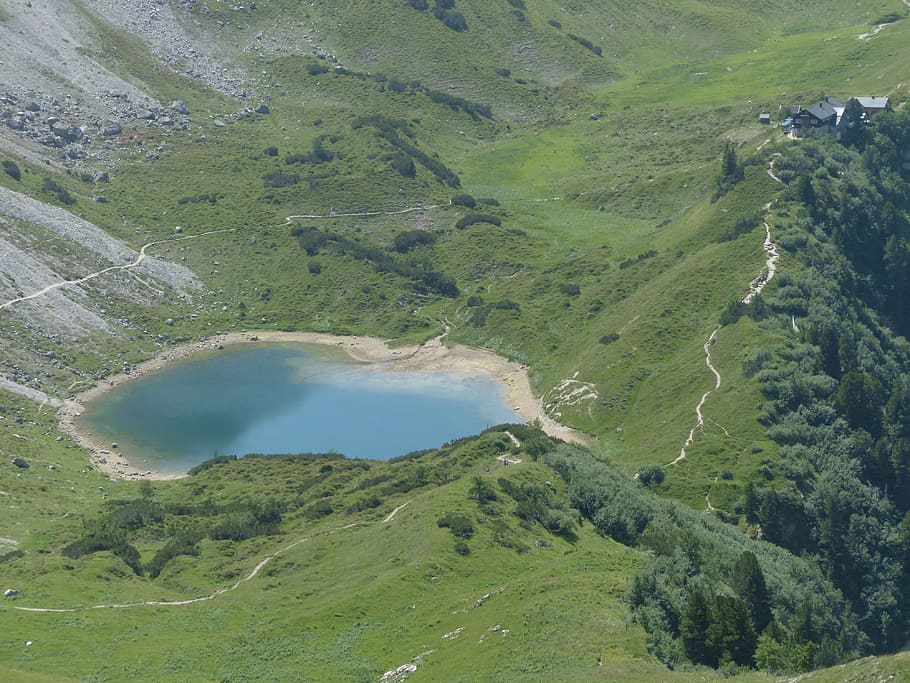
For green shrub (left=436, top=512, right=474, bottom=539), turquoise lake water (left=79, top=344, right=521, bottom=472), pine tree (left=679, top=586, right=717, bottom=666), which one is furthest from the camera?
turquoise lake water (left=79, top=344, right=521, bottom=472)

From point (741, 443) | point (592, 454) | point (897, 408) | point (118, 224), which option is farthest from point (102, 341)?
point (897, 408)

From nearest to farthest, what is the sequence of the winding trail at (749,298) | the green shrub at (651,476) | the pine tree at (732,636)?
the pine tree at (732,636)
the green shrub at (651,476)
the winding trail at (749,298)

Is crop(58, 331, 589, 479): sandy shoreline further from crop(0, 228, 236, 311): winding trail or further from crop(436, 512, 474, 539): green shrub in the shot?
crop(436, 512, 474, 539): green shrub

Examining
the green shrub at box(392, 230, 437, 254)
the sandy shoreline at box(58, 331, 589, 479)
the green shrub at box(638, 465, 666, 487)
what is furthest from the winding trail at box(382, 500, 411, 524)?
the green shrub at box(392, 230, 437, 254)

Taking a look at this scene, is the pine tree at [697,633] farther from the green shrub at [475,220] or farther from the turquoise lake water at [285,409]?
the green shrub at [475,220]

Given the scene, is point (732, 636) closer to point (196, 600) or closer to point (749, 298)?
point (196, 600)

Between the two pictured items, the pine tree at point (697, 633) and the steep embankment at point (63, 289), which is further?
the steep embankment at point (63, 289)

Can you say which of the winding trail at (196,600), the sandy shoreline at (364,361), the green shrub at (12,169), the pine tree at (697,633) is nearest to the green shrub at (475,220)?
the sandy shoreline at (364,361)
